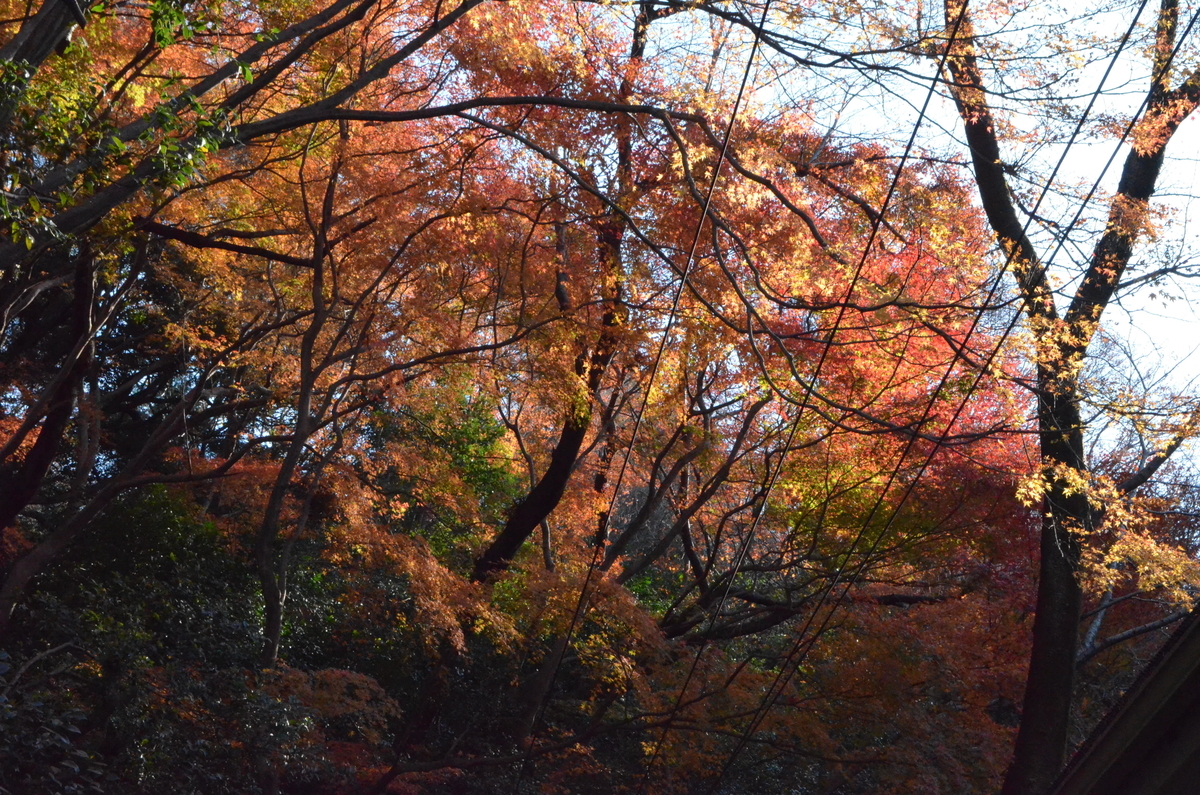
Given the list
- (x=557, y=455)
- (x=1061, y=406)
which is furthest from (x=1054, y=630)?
(x=557, y=455)

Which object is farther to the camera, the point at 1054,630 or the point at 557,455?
the point at 557,455

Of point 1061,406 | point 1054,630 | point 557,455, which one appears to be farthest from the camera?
point 557,455

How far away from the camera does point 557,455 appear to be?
29.0 feet

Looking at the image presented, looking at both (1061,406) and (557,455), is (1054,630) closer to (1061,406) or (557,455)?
(1061,406)

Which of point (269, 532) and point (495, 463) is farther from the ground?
point (495, 463)

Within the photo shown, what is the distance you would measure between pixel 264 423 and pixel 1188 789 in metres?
12.9

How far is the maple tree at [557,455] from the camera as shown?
5820 mm

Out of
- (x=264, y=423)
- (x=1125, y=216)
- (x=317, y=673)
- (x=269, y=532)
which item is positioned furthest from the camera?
(x=264, y=423)

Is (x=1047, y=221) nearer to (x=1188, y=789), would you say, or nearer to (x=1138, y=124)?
(x=1138, y=124)

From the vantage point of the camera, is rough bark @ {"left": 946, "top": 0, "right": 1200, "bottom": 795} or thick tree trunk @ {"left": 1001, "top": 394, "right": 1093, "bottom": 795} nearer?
rough bark @ {"left": 946, "top": 0, "right": 1200, "bottom": 795}

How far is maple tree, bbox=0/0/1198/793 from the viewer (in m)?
5.82

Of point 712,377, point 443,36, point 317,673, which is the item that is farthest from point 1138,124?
point 317,673

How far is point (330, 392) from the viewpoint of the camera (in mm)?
7188

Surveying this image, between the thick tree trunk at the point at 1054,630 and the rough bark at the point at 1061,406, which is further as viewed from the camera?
the thick tree trunk at the point at 1054,630
